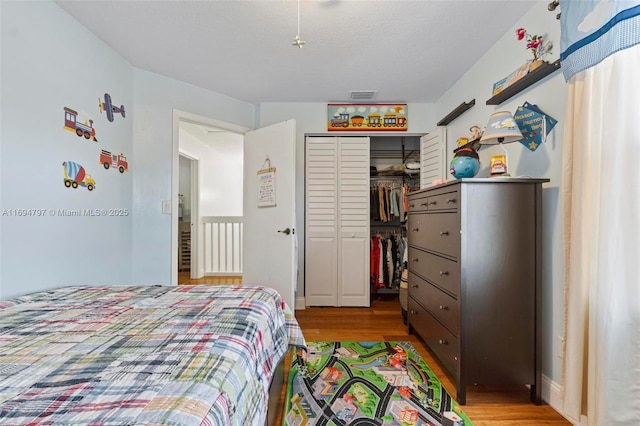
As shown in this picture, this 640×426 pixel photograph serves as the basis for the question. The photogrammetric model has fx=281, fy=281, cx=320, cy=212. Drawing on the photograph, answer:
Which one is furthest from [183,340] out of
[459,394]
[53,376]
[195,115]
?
[195,115]

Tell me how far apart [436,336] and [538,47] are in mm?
1873

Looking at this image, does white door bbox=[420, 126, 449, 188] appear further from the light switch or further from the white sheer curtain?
the light switch

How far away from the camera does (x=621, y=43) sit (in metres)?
1.04

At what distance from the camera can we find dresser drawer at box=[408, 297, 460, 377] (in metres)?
1.65

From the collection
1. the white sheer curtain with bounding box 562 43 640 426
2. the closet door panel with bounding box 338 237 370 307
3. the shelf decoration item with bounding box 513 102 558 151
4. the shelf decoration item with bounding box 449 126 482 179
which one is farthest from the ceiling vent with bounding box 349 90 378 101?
the white sheer curtain with bounding box 562 43 640 426

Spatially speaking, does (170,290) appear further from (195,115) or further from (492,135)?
(492,135)

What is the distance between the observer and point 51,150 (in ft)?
5.42

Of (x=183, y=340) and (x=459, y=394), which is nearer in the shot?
(x=183, y=340)

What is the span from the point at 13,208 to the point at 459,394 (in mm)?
2593

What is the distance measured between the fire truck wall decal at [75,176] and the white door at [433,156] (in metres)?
3.04

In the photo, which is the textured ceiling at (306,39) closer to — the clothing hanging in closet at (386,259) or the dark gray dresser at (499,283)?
the dark gray dresser at (499,283)

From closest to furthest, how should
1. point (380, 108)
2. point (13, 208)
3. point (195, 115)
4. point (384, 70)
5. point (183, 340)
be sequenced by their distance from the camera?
1. point (183, 340)
2. point (13, 208)
3. point (384, 70)
4. point (195, 115)
5. point (380, 108)

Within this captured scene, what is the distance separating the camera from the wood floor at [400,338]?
148 cm

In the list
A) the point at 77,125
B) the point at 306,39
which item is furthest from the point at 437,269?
the point at 77,125
